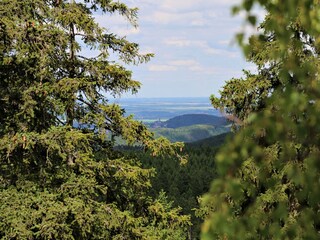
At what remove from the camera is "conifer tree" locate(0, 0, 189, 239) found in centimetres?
905

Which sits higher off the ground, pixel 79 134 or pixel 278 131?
pixel 278 131

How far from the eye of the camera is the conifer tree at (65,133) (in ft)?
29.7

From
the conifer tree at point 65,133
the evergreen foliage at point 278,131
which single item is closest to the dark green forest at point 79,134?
the conifer tree at point 65,133

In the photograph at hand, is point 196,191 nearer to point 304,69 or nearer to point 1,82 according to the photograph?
point 1,82

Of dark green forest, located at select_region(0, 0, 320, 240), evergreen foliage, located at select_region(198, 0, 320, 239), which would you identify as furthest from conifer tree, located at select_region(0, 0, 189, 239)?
evergreen foliage, located at select_region(198, 0, 320, 239)

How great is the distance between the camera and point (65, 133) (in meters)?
9.39

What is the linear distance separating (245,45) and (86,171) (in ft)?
→ 29.2

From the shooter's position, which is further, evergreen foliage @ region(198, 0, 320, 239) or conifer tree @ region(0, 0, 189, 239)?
conifer tree @ region(0, 0, 189, 239)

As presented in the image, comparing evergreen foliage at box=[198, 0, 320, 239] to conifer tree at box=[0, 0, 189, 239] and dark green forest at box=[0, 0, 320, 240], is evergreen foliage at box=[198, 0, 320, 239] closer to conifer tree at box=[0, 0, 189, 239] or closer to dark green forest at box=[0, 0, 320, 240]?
dark green forest at box=[0, 0, 320, 240]

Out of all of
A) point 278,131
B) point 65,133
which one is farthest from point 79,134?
point 278,131

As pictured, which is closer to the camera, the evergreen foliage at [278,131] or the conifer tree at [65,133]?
the evergreen foliage at [278,131]

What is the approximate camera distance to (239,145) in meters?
1.56

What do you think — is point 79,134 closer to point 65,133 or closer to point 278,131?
point 65,133

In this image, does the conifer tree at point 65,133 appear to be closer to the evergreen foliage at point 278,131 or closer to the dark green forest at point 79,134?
the dark green forest at point 79,134
